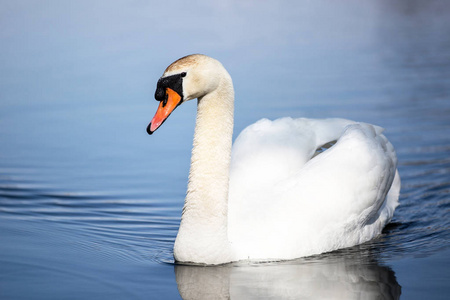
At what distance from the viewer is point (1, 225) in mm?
7996

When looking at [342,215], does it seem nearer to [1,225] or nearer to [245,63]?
[1,225]

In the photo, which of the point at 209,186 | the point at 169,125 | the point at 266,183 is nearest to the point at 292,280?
the point at 209,186

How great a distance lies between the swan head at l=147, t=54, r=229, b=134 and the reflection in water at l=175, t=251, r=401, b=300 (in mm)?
1219

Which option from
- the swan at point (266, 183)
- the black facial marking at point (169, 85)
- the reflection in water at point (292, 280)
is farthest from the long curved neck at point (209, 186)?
the black facial marking at point (169, 85)

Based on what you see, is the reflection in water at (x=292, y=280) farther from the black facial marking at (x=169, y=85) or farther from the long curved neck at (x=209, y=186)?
the black facial marking at (x=169, y=85)

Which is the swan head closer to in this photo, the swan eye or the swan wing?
the swan eye

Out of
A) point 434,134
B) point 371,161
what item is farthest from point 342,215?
point 434,134

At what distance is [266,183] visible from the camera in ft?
24.5

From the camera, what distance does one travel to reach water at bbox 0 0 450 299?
21.4 feet

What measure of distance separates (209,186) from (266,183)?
2.63ft

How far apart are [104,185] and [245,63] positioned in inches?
237

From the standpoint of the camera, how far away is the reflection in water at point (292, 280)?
6117 millimetres

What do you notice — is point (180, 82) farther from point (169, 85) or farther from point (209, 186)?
point (209, 186)

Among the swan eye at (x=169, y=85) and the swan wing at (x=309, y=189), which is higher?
the swan eye at (x=169, y=85)
